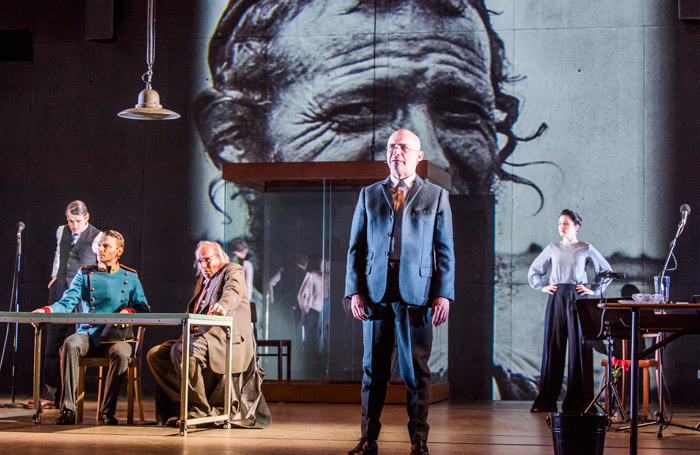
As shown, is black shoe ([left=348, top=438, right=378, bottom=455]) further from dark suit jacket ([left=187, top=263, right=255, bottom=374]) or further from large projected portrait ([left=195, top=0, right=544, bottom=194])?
large projected portrait ([left=195, top=0, right=544, bottom=194])

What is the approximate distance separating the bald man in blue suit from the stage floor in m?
0.57

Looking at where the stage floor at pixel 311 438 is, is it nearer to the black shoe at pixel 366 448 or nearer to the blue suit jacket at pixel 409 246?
the black shoe at pixel 366 448

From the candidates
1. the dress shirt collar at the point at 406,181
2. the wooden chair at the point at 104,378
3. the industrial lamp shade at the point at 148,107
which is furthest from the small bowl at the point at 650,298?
the industrial lamp shade at the point at 148,107

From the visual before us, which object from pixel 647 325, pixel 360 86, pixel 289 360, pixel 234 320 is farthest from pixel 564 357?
pixel 360 86

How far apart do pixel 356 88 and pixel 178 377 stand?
16.0ft

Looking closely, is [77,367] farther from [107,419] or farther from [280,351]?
[280,351]

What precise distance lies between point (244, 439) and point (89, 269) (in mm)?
1910

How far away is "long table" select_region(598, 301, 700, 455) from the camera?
4152 mm

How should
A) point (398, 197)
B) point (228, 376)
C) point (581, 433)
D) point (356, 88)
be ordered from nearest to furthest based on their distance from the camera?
1. point (581, 433)
2. point (398, 197)
3. point (228, 376)
4. point (356, 88)

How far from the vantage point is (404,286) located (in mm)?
4289

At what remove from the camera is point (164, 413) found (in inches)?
244

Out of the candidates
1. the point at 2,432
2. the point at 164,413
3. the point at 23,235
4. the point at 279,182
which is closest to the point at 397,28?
the point at 279,182

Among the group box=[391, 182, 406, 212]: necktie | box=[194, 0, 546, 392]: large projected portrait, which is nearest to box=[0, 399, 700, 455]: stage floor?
box=[391, 182, 406, 212]: necktie

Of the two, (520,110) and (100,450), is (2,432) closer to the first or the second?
(100,450)
